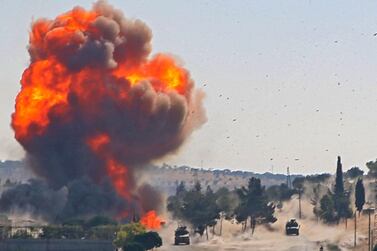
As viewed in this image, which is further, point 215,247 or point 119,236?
point 215,247

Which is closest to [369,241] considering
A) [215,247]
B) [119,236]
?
[215,247]

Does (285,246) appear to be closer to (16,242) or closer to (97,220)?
(97,220)

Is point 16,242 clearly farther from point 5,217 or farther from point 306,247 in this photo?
point 306,247

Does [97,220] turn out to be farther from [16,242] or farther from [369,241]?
[369,241]

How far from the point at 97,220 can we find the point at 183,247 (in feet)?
51.7

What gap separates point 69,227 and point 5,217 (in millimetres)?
24000

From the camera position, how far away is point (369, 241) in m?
190

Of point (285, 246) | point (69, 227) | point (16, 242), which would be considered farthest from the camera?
point (285, 246)

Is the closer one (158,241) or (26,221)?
(158,241)

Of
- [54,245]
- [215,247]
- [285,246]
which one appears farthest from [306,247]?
[54,245]

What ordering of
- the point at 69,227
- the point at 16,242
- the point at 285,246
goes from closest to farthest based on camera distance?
the point at 16,242 → the point at 69,227 → the point at 285,246

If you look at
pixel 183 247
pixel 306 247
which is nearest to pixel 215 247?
pixel 183 247

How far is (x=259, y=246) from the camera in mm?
198500

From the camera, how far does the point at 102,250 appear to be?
175 metres
